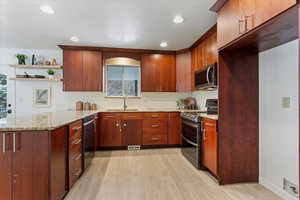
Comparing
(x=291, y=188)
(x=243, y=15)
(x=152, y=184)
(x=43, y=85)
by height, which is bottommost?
(x=152, y=184)

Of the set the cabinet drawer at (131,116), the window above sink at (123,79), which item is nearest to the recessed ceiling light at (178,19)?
the window above sink at (123,79)

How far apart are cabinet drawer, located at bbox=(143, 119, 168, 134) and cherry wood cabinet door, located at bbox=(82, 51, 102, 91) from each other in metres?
1.38

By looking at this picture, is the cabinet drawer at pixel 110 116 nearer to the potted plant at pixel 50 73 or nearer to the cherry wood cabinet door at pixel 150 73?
the cherry wood cabinet door at pixel 150 73

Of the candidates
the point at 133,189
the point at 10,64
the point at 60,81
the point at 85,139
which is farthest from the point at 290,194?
the point at 10,64

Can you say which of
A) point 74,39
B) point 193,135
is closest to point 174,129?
point 193,135

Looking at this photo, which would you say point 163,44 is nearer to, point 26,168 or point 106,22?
point 106,22

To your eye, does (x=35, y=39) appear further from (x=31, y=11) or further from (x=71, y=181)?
(x=71, y=181)

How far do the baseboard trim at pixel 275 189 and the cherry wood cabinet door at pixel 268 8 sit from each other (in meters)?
1.88

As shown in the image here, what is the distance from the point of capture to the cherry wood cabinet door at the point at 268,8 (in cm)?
127

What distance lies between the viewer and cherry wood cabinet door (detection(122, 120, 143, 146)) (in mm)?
3949

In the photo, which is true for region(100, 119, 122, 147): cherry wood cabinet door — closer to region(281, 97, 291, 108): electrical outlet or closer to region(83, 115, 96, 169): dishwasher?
region(83, 115, 96, 169): dishwasher

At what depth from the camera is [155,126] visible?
13.3ft

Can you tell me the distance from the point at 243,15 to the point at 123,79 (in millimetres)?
3182

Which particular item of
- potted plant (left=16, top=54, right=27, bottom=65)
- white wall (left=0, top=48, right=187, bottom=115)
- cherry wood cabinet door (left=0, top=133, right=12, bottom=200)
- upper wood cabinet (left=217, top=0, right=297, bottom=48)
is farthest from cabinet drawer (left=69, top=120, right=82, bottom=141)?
potted plant (left=16, top=54, right=27, bottom=65)
